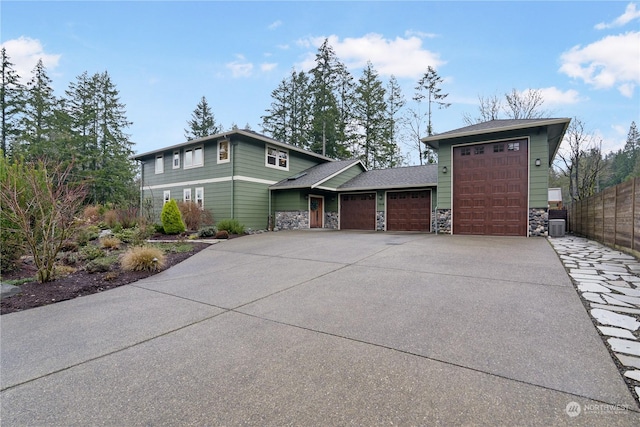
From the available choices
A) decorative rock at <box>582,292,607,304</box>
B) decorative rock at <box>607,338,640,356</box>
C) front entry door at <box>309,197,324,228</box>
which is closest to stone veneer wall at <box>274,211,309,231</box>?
front entry door at <box>309,197,324,228</box>

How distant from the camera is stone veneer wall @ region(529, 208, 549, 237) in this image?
10219 mm

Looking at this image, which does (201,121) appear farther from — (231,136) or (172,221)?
(172,221)

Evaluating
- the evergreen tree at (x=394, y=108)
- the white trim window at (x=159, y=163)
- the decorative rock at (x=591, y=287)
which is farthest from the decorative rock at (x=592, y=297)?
the evergreen tree at (x=394, y=108)

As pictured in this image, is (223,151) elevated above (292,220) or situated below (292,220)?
above

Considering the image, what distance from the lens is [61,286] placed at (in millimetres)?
4859

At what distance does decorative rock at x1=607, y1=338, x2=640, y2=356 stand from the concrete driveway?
101 mm

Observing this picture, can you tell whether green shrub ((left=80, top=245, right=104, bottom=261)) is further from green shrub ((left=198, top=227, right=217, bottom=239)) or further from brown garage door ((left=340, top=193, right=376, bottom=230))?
brown garage door ((left=340, top=193, right=376, bottom=230))

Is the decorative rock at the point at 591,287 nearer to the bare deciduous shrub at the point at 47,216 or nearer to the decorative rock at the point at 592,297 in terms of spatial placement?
the decorative rock at the point at 592,297

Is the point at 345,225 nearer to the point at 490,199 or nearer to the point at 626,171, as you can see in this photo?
the point at 490,199

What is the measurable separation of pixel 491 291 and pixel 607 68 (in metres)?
18.2

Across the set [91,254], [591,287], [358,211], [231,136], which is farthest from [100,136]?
[591,287]

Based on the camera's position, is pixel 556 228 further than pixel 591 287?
Yes

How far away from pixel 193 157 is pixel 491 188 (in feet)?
47.9

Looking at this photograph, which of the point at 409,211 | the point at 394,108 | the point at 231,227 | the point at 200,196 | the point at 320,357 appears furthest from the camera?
the point at 394,108
